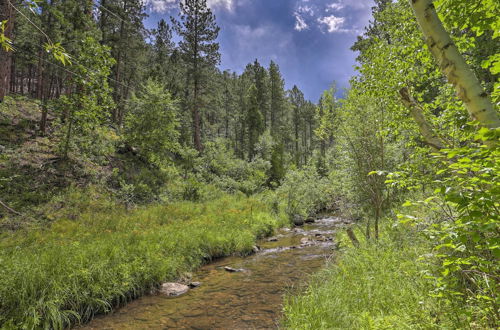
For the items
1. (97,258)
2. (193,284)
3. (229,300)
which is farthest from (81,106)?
(229,300)

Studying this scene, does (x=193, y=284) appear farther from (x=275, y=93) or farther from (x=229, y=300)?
(x=275, y=93)

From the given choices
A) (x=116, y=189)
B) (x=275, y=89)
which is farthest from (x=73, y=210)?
(x=275, y=89)

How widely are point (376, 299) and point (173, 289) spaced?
16.8ft

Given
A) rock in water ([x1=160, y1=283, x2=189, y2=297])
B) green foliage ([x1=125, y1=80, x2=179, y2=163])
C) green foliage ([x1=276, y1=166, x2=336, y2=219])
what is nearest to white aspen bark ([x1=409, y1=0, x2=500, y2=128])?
rock in water ([x1=160, y1=283, x2=189, y2=297])

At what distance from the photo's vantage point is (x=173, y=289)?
6.95 meters

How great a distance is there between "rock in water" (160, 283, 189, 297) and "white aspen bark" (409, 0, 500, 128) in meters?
7.24

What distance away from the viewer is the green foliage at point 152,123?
15.2m

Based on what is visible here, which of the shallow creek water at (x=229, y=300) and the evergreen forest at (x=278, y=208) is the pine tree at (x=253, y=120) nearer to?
the evergreen forest at (x=278, y=208)

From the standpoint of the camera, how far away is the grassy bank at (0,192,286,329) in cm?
491

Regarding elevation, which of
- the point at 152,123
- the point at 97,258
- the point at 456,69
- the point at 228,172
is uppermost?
the point at 152,123

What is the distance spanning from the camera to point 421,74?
4734 millimetres

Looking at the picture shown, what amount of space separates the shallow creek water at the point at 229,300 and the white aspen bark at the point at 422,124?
174 inches

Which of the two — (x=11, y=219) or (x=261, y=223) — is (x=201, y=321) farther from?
(x=261, y=223)

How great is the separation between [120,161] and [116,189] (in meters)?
2.73
